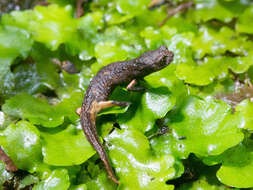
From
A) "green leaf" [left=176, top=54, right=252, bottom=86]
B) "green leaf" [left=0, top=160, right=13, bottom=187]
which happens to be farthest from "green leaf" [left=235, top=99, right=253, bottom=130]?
"green leaf" [left=0, top=160, right=13, bottom=187]

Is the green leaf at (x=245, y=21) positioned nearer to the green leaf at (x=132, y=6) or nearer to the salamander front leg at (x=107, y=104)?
the green leaf at (x=132, y=6)

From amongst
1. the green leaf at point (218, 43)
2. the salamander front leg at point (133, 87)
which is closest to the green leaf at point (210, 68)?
the green leaf at point (218, 43)

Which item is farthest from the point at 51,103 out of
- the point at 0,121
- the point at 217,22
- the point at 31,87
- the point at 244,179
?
the point at 217,22

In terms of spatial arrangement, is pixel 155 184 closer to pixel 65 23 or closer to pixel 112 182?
pixel 112 182

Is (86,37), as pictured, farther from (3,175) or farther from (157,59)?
(3,175)

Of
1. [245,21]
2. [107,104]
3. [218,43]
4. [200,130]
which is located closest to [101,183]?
[107,104]

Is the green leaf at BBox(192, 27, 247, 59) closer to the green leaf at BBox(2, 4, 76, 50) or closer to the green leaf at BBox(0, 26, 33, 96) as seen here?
the green leaf at BBox(2, 4, 76, 50)
